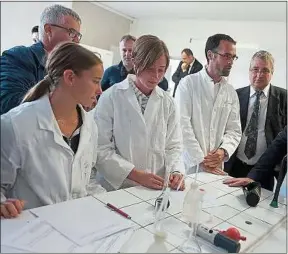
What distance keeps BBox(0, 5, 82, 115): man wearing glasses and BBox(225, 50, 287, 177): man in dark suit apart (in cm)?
122

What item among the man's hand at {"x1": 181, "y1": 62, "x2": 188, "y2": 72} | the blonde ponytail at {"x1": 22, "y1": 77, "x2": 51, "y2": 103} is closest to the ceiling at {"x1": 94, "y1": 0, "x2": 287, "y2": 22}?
the man's hand at {"x1": 181, "y1": 62, "x2": 188, "y2": 72}

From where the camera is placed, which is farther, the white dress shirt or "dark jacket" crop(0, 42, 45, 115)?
the white dress shirt

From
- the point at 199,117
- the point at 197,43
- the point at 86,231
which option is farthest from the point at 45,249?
the point at 197,43

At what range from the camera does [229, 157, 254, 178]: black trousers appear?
1926 millimetres

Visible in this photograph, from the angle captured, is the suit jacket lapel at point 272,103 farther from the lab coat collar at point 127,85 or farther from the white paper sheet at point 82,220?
the white paper sheet at point 82,220

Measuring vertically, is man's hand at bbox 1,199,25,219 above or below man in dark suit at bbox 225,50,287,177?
below

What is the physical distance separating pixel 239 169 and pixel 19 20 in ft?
14.7

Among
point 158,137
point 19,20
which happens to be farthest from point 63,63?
point 19,20

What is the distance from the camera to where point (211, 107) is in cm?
180

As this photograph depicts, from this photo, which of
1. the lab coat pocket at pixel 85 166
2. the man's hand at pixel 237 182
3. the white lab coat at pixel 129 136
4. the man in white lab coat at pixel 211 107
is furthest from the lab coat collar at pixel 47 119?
the man in white lab coat at pixel 211 107

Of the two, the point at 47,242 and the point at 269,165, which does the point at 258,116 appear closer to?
the point at 269,165

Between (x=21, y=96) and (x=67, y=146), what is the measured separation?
1.05ft

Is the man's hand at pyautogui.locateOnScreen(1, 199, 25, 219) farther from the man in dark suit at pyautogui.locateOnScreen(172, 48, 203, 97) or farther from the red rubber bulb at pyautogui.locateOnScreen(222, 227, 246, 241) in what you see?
the man in dark suit at pyautogui.locateOnScreen(172, 48, 203, 97)

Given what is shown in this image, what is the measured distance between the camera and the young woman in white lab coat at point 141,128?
1251 millimetres
